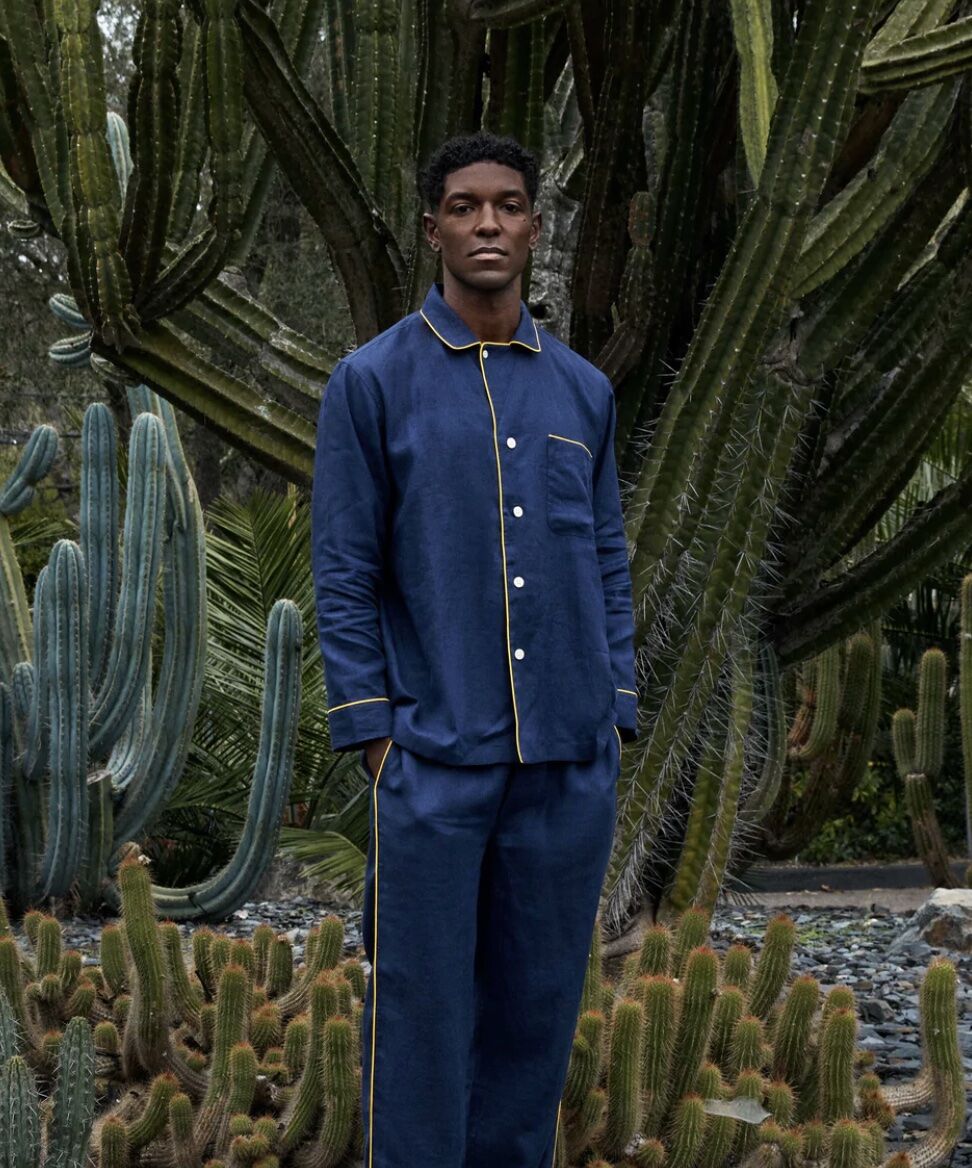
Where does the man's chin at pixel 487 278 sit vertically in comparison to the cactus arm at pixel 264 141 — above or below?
below

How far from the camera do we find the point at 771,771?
5730mm

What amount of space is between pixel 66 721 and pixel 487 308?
12.4ft

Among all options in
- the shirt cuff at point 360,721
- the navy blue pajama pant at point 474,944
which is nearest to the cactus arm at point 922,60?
the navy blue pajama pant at point 474,944

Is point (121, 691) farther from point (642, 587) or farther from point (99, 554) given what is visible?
point (642, 587)

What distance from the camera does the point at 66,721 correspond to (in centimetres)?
616

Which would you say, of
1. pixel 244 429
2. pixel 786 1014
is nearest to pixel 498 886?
pixel 786 1014

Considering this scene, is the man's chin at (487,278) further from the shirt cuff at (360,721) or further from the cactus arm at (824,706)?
the cactus arm at (824,706)

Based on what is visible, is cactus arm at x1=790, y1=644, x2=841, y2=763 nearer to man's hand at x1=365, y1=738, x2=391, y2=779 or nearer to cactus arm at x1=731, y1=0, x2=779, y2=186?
cactus arm at x1=731, y1=0, x2=779, y2=186

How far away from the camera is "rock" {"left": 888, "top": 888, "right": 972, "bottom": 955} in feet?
20.2

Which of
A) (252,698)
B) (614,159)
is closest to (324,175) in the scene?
(614,159)

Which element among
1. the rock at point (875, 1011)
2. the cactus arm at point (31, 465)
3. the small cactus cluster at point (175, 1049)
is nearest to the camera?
the small cactus cluster at point (175, 1049)

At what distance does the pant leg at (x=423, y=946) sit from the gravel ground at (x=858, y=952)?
5.46 feet

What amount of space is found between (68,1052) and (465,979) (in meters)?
0.74

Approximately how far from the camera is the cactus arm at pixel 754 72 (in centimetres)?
395
